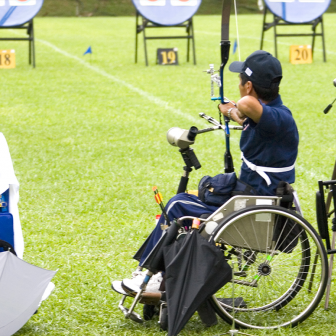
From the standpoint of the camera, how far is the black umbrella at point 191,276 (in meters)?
2.79

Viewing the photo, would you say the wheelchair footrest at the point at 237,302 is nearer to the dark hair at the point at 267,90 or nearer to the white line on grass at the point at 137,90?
the dark hair at the point at 267,90

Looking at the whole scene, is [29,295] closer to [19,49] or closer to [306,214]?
[306,214]

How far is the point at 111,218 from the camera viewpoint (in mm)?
4762

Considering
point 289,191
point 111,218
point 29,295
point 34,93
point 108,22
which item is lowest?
point 108,22

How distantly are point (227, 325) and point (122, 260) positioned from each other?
104 centimetres

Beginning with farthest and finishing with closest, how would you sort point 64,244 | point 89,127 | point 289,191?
point 89,127, point 64,244, point 289,191

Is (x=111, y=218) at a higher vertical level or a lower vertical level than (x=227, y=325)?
lower

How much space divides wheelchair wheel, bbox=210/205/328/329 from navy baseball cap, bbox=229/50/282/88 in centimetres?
60

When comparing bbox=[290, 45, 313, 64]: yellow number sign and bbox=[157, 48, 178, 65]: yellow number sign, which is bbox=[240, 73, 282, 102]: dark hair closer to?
bbox=[157, 48, 178, 65]: yellow number sign

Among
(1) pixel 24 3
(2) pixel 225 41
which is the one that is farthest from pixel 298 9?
(2) pixel 225 41

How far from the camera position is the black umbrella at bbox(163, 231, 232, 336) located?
2787mm

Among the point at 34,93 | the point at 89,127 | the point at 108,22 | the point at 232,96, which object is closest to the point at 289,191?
the point at 89,127

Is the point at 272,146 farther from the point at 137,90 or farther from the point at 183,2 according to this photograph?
the point at 183,2

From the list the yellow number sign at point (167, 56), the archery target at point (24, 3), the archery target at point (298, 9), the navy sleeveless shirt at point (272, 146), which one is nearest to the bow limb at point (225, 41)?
the navy sleeveless shirt at point (272, 146)
